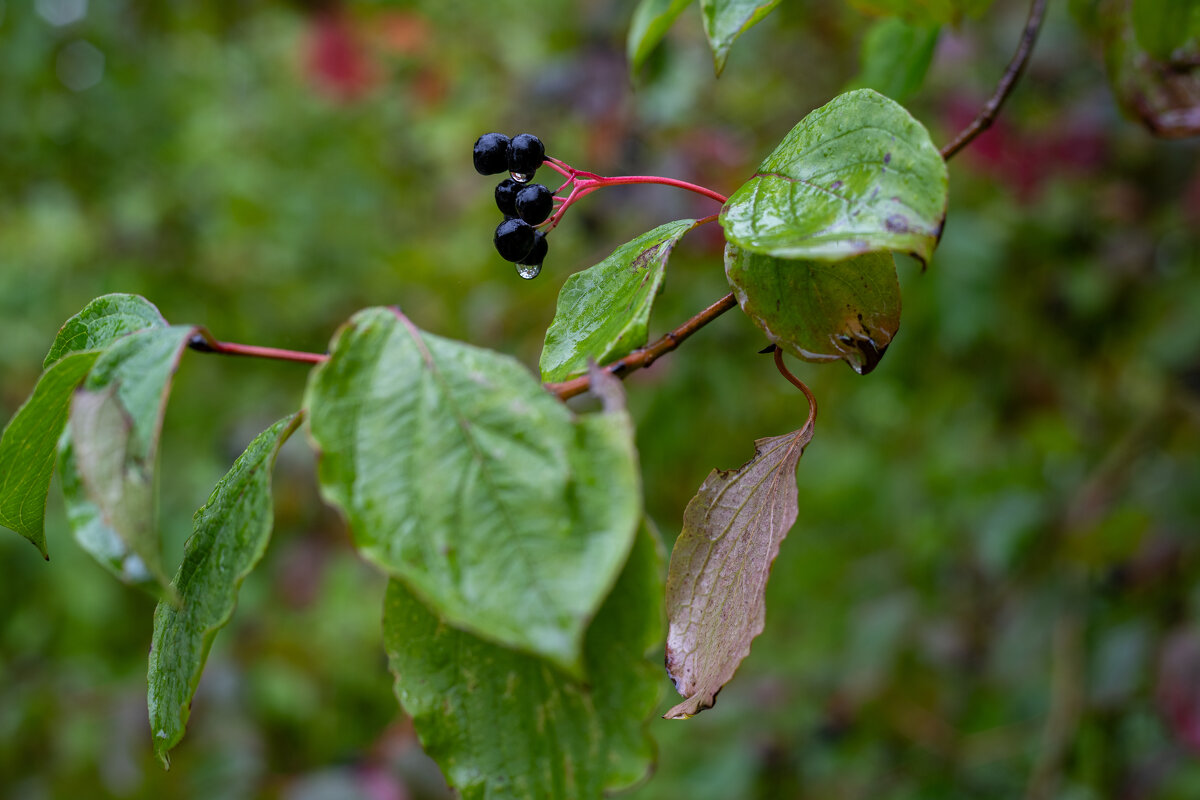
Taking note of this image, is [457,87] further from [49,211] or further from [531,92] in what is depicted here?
[49,211]

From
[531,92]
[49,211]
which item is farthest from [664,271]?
[49,211]

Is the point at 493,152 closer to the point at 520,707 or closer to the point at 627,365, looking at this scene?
the point at 627,365

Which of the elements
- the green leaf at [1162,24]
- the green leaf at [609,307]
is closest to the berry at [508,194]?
the green leaf at [609,307]

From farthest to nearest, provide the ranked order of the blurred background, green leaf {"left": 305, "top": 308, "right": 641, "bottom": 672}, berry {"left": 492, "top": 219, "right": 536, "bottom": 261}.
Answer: the blurred background, berry {"left": 492, "top": 219, "right": 536, "bottom": 261}, green leaf {"left": 305, "top": 308, "right": 641, "bottom": 672}

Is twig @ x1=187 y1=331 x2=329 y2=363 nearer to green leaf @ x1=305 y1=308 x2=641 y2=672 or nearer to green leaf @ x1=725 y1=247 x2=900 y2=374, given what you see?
green leaf @ x1=305 y1=308 x2=641 y2=672

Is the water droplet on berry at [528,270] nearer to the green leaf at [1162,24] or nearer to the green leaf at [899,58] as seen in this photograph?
the green leaf at [899,58]

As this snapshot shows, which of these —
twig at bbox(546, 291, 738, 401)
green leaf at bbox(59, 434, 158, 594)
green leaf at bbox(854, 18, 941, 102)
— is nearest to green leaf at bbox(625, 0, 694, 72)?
green leaf at bbox(854, 18, 941, 102)

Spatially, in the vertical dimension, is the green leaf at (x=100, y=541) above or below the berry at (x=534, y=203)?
above
